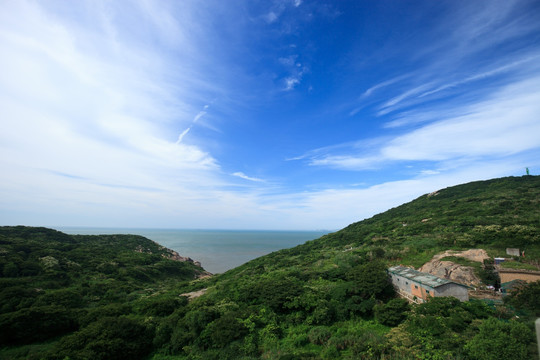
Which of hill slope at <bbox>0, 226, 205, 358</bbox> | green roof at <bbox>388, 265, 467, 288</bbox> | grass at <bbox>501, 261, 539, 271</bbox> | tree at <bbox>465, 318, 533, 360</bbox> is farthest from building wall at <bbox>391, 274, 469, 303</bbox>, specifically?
hill slope at <bbox>0, 226, 205, 358</bbox>

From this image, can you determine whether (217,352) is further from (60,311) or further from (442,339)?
(60,311)

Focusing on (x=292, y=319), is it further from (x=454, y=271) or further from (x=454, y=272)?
(x=454, y=271)

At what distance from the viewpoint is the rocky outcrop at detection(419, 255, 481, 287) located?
24156 millimetres

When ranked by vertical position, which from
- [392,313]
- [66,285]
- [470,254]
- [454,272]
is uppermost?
[470,254]

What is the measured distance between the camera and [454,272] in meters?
25.4

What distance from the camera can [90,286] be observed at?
35.9 metres

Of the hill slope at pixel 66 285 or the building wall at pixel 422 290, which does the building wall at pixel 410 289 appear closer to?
the building wall at pixel 422 290

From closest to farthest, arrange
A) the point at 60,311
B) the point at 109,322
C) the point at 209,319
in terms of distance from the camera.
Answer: the point at 109,322
the point at 209,319
the point at 60,311

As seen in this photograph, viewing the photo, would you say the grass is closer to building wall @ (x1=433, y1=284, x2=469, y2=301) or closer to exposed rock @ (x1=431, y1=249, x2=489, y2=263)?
exposed rock @ (x1=431, y1=249, x2=489, y2=263)

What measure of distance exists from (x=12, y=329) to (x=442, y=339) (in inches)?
1218

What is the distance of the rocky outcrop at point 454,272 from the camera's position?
79.3 feet

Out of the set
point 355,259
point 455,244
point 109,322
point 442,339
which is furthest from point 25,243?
point 455,244

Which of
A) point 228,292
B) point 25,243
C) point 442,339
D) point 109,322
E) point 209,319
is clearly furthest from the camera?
point 25,243

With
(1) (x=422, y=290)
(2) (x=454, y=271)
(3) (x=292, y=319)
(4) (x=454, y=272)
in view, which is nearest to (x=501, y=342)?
(1) (x=422, y=290)
